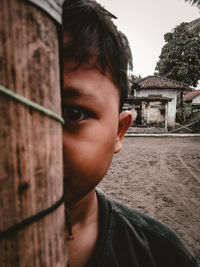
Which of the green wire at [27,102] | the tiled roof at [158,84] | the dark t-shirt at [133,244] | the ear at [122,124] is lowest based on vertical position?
the dark t-shirt at [133,244]

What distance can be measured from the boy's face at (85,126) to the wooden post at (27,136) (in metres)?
0.35

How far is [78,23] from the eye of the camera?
84cm

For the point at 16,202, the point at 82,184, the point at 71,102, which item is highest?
the point at 71,102

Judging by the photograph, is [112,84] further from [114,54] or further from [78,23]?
[78,23]

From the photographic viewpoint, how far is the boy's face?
75cm

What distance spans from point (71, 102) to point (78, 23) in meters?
0.37

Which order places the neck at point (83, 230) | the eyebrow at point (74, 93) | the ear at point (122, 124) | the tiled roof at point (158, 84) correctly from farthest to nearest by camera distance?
1. the tiled roof at point (158, 84)
2. the ear at point (122, 124)
3. the neck at point (83, 230)
4. the eyebrow at point (74, 93)

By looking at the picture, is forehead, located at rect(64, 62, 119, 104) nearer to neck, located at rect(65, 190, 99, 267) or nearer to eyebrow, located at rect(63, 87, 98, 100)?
eyebrow, located at rect(63, 87, 98, 100)

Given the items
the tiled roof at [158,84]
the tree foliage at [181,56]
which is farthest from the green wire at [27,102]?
the tree foliage at [181,56]

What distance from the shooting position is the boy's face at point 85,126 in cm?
75

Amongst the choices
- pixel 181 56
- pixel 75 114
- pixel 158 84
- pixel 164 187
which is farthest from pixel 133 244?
pixel 181 56

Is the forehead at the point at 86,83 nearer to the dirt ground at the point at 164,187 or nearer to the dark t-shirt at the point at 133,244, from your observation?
the dark t-shirt at the point at 133,244

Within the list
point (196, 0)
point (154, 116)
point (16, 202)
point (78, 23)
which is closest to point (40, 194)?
point (16, 202)

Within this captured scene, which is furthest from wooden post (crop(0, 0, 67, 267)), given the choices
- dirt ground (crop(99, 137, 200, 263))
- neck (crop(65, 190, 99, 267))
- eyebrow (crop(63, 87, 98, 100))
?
dirt ground (crop(99, 137, 200, 263))
